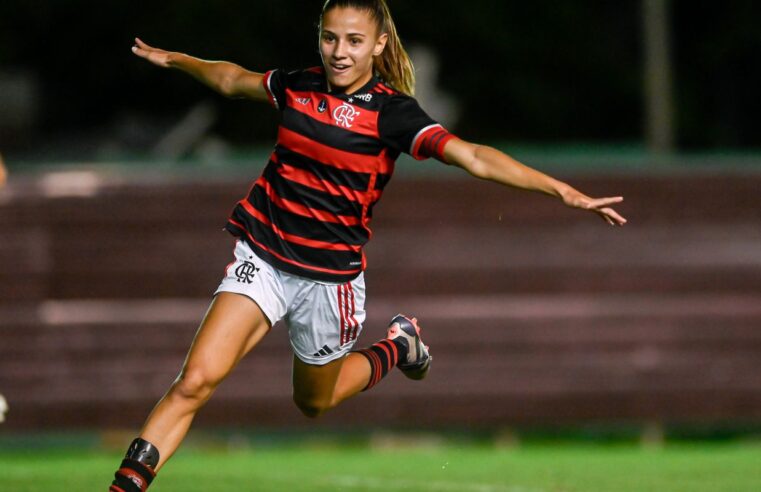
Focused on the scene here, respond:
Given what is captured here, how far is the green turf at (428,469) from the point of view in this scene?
9211mm

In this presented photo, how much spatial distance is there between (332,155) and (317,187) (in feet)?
0.59

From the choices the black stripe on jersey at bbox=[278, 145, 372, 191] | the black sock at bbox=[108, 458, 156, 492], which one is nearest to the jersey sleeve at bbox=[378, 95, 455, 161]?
the black stripe on jersey at bbox=[278, 145, 372, 191]

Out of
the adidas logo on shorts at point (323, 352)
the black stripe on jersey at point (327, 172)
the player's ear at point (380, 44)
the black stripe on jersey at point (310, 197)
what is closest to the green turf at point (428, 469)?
the adidas logo on shorts at point (323, 352)

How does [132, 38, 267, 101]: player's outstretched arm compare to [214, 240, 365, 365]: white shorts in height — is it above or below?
above

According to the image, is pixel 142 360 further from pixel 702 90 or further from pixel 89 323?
pixel 702 90

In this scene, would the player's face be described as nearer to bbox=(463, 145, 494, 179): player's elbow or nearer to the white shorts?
bbox=(463, 145, 494, 179): player's elbow

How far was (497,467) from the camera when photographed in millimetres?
10398

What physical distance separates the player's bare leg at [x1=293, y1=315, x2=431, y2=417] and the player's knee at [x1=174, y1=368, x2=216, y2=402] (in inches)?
40.9

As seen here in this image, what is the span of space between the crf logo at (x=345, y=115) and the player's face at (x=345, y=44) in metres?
0.12

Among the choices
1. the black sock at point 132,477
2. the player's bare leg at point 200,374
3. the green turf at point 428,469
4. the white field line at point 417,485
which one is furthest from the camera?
the green turf at point 428,469

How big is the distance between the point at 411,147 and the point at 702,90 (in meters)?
16.1

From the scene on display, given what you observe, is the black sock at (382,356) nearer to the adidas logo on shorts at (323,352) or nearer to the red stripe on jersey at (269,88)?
the adidas logo on shorts at (323,352)

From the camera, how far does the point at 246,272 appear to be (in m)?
7.30

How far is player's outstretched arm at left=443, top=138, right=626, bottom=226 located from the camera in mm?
6539
